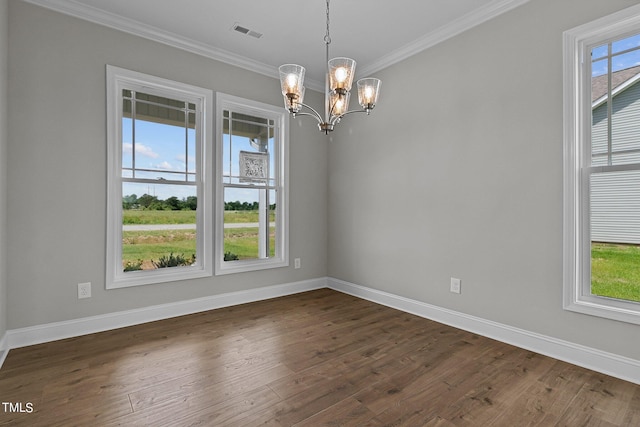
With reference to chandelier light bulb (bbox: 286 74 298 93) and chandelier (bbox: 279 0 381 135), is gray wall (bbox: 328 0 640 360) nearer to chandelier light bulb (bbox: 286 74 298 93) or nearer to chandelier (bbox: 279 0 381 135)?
chandelier (bbox: 279 0 381 135)

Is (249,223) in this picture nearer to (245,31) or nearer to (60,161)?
(60,161)

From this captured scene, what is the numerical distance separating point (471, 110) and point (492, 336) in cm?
203

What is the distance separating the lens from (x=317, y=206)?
176 inches

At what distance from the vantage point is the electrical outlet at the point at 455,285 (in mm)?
3027

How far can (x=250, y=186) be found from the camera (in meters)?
3.90

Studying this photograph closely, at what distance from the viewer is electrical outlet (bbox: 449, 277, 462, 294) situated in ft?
9.93

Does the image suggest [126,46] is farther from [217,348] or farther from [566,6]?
[566,6]

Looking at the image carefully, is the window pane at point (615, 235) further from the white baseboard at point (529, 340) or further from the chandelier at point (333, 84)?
the chandelier at point (333, 84)

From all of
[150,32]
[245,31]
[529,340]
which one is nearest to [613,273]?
[529,340]

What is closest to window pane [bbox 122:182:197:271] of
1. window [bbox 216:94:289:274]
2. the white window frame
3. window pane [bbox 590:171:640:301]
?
window [bbox 216:94:289:274]

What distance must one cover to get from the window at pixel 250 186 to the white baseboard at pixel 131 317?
0.32 metres

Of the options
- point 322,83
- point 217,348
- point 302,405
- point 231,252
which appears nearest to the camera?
point 302,405

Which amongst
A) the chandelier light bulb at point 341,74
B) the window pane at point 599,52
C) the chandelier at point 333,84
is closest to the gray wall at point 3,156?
the chandelier at point 333,84

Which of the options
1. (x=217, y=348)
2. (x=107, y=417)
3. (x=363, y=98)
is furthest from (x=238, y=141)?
(x=107, y=417)
